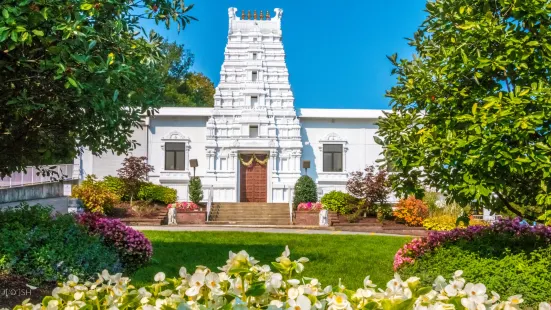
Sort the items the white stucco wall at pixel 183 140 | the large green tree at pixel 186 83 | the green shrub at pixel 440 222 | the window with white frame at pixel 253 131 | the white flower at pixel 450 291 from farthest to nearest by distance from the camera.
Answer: the large green tree at pixel 186 83, the window with white frame at pixel 253 131, the white stucco wall at pixel 183 140, the green shrub at pixel 440 222, the white flower at pixel 450 291

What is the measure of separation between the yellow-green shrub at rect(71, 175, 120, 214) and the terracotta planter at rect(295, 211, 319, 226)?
312 inches

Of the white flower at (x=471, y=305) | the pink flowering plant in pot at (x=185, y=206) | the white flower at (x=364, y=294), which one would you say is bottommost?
the pink flowering plant in pot at (x=185, y=206)

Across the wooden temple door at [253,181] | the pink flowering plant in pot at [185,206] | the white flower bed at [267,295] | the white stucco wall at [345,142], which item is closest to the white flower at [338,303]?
the white flower bed at [267,295]

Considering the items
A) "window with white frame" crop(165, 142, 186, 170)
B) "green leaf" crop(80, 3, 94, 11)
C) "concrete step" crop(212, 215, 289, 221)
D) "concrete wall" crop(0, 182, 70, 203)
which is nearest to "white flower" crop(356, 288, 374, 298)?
"green leaf" crop(80, 3, 94, 11)

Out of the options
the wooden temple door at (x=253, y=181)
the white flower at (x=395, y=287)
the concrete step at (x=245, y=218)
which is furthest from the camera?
the wooden temple door at (x=253, y=181)

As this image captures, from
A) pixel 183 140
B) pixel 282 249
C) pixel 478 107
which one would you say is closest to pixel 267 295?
pixel 478 107

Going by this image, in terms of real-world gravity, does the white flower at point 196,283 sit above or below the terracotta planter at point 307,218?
above

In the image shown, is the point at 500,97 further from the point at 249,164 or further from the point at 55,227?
the point at 249,164

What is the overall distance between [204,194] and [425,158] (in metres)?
23.1

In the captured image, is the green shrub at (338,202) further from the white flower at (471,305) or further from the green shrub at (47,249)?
the white flower at (471,305)

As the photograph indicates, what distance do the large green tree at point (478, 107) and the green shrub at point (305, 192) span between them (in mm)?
19305

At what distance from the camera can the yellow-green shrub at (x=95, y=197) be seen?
23875 mm

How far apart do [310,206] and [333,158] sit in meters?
5.57

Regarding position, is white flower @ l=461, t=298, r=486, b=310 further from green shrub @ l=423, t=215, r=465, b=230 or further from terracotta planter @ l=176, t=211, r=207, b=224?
terracotta planter @ l=176, t=211, r=207, b=224
